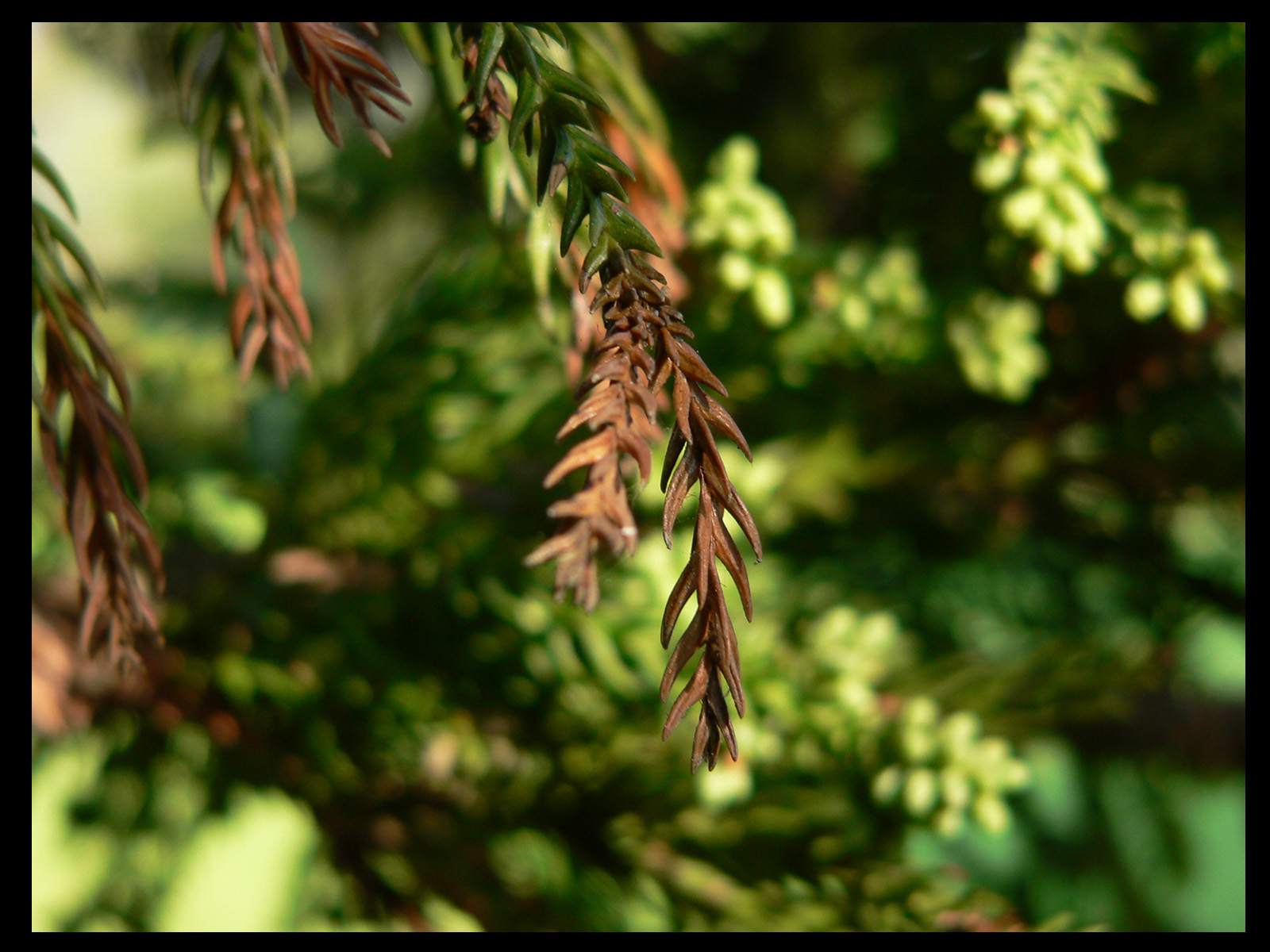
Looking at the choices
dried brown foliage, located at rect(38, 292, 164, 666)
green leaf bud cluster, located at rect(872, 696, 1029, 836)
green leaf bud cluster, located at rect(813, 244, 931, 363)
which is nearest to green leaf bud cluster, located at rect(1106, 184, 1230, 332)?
green leaf bud cluster, located at rect(813, 244, 931, 363)

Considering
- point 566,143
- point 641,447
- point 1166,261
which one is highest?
point 1166,261

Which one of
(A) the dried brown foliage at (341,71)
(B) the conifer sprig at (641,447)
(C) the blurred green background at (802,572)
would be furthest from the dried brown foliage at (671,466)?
(C) the blurred green background at (802,572)

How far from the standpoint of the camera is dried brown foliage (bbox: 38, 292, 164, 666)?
0.39m

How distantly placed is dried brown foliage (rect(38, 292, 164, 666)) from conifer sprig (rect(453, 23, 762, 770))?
23 centimetres

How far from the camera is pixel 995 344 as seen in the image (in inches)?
25.5

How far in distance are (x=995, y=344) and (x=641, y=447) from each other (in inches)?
18.8

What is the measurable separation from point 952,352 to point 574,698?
0.38 meters

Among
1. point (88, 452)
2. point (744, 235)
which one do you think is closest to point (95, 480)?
point (88, 452)

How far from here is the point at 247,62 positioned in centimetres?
43

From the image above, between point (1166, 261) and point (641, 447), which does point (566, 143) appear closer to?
point (641, 447)

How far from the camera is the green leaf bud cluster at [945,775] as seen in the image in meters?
0.55
